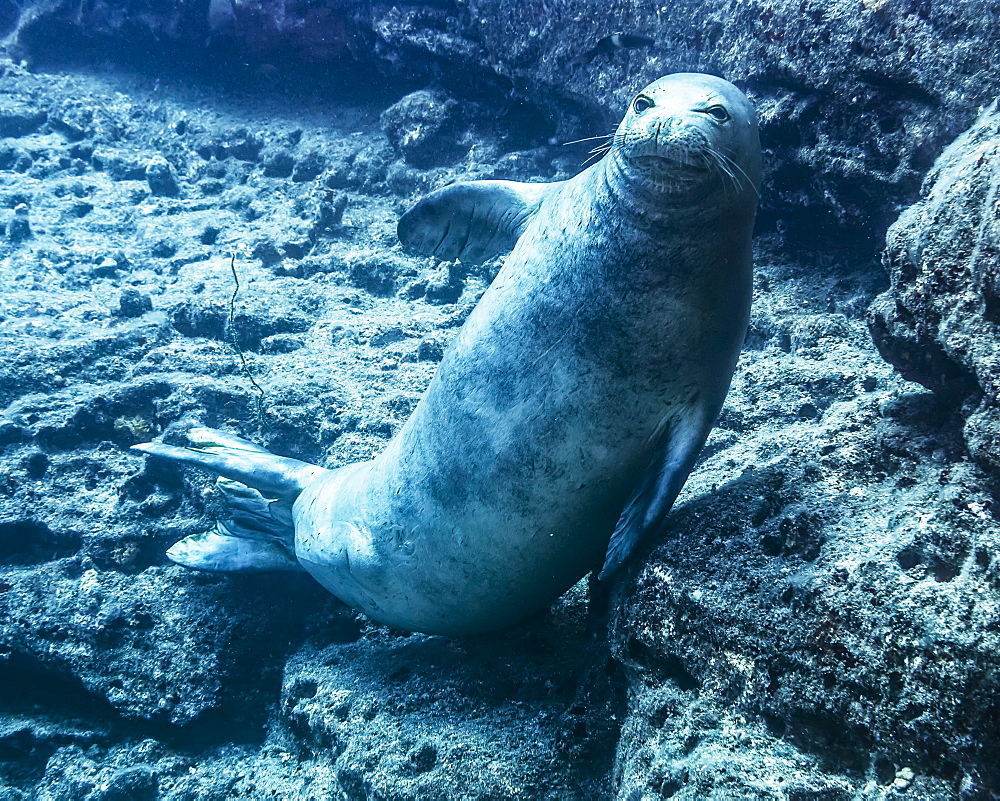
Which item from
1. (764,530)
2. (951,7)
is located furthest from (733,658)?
(951,7)

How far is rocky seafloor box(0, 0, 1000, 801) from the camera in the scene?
5.09 feet

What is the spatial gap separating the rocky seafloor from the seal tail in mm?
244

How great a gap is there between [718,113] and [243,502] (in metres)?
3.05

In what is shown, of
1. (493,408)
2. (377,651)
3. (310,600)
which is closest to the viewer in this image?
(493,408)

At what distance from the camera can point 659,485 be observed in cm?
201

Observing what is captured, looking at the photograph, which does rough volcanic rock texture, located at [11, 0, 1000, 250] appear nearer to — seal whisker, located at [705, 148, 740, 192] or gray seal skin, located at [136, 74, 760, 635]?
gray seal skin, located at [136, 74, 760, 635]

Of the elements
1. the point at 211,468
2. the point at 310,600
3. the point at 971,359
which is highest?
the point at 971,359

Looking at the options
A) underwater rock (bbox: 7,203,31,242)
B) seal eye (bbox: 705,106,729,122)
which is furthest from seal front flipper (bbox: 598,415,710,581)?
underwater rock (bbox: 7,203,31,242)

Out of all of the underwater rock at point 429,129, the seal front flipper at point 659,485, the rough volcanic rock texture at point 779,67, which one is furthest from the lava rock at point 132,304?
the seal front flipper at point 659,485

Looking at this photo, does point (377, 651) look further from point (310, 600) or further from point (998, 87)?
point (998, 87)

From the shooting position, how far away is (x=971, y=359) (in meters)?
1.63

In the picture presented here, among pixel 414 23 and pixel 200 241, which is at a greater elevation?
pixel 414 23

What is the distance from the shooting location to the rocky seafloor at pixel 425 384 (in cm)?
155

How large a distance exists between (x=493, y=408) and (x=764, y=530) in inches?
40.1
